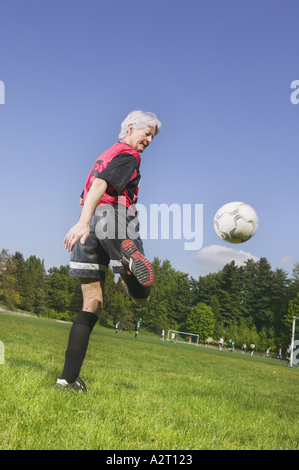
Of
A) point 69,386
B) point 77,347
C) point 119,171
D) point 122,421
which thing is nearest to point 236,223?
point 119,171

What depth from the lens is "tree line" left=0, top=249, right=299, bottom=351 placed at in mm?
86500

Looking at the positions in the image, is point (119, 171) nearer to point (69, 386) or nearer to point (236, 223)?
point (69, 386)

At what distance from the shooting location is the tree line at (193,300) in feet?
284

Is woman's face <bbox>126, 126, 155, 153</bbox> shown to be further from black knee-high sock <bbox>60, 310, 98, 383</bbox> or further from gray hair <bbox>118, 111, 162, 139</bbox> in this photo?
black knee-high sock <bbox>60, 310, 98, 383</bbox>

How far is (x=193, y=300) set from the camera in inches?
3851

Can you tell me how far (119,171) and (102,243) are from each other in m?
0.72

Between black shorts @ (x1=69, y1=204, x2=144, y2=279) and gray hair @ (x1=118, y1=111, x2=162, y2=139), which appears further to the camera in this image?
gray hair @ (x1=118, y1=111, x2=162, y2=139)

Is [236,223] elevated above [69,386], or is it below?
above

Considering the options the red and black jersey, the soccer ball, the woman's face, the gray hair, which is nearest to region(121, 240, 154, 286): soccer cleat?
the red and black jersey

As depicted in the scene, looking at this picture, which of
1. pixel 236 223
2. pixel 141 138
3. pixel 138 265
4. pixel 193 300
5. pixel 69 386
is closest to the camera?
pixel 138 265

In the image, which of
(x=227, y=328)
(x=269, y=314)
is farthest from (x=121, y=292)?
(x=269, y=314)

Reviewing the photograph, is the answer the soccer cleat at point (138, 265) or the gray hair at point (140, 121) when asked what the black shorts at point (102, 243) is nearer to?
the soccer cleat at point (138, 265)

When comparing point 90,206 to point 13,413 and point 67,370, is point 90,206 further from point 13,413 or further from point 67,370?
point 13,413
